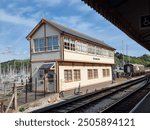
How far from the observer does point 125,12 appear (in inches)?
441

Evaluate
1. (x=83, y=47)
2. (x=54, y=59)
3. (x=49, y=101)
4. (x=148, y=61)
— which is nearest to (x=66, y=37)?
(x=54, y=59)

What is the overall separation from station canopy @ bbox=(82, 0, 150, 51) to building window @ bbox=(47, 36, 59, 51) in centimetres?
1244

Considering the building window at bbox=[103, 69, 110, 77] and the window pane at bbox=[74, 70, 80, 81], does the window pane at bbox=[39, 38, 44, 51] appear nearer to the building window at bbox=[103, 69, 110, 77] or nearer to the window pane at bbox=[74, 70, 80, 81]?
the window pane at bbox=[74, 70, 80, 81]

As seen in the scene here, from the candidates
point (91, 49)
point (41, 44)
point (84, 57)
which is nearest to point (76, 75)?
point (84, 57)

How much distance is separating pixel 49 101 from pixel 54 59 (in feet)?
22.1

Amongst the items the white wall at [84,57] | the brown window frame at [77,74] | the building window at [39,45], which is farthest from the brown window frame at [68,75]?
the building window at [39,45]

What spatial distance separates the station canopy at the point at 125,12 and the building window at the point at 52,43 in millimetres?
12443

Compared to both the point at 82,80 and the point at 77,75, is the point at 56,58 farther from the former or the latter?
the point at 82,80

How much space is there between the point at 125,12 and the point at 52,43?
1517 centimetres

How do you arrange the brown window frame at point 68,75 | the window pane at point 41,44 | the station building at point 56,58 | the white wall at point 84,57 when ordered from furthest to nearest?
the window pane at point 41,44 < the white wall at point 84,57 < the brown window frame at point 68,75 < the station building at point 56,58

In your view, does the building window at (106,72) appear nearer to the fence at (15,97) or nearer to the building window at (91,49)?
the building window at (91,49)

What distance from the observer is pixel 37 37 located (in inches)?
1052

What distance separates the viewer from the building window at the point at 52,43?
25281mm

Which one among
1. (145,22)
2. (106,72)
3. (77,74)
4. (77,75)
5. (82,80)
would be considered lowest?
(82,80)
